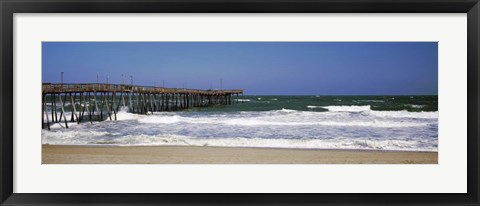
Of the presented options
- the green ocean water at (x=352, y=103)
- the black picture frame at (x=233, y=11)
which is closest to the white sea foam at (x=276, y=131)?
the green ocean water at (x=352, y=103)

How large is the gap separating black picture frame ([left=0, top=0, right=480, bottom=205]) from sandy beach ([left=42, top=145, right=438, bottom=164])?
52 cm

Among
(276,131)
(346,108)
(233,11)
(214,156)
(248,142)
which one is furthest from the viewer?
(346,108)

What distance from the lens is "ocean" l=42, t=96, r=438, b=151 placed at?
20.4 feet

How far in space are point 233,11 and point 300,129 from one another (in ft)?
10.3

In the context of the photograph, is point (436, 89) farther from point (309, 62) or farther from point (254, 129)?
point (254, 129)

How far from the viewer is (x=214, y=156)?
548cm

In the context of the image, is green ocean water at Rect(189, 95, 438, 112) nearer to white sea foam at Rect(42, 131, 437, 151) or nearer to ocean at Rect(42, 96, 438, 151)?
ocean at Rect(42, 96, 438, 151)

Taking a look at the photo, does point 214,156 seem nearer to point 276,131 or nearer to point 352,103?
point 276,131

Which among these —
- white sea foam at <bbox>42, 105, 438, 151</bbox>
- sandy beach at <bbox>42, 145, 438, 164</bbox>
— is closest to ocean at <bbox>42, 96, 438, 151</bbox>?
white sea foam at <bbox>42, 105, 438, 151</bbox>

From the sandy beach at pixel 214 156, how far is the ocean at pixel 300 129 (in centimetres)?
14

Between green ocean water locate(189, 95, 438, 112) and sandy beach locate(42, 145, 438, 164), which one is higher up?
green ocean water locate(189, 95, 438, 112)

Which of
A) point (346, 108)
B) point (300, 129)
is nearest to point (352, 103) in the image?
point (346, 108)

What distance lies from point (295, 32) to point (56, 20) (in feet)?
9.22

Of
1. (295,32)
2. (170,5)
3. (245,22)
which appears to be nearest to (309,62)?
(295,32)
